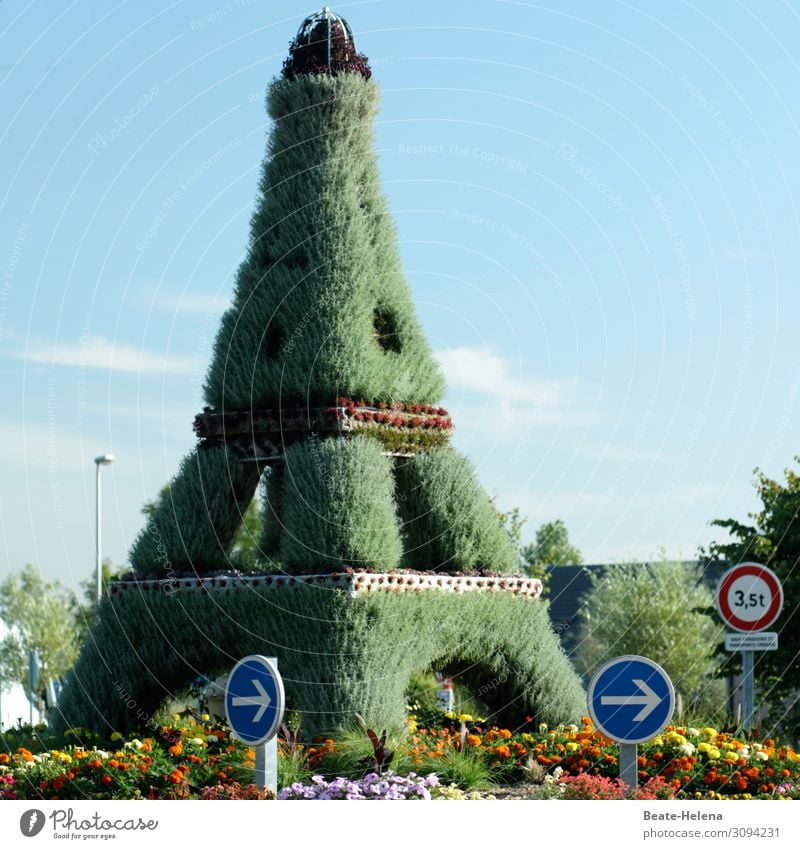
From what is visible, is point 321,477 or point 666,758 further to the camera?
point 321,477

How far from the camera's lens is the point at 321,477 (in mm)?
13914

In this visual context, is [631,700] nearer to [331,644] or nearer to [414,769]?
[414,769]

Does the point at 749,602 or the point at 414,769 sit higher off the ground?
the point at 749,602

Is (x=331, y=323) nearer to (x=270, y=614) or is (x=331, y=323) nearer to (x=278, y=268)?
(x=278, y=268)

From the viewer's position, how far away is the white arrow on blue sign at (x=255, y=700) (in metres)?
8.62

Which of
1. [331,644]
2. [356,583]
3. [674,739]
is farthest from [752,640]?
[331,644]

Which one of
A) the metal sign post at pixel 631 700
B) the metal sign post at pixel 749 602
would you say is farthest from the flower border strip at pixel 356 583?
the metal sign post at pixel 631 700

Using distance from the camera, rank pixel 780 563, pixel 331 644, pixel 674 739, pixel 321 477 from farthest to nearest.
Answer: pixel 780 563 → pixel 321 477 → pixel 331 644 → pixel 674 739

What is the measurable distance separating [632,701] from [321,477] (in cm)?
615

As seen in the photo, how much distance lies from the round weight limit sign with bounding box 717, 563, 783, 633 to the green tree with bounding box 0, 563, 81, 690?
32.3 metres

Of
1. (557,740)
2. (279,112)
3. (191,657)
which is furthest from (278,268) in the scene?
(557,740)

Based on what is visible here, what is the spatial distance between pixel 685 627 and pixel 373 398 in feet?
72.0

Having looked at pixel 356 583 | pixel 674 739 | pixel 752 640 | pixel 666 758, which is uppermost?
pixel 356 583

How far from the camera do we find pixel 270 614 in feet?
45.3
